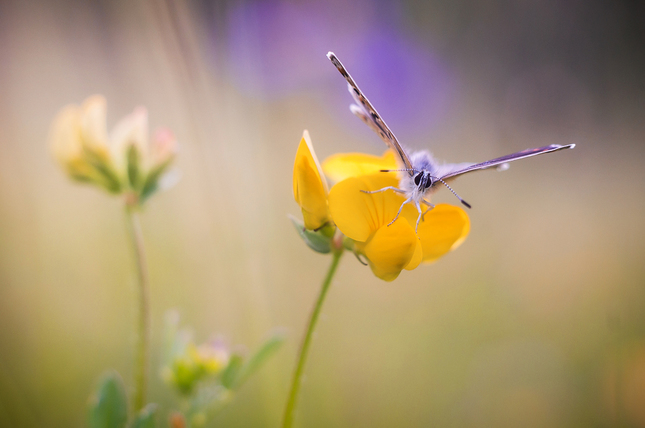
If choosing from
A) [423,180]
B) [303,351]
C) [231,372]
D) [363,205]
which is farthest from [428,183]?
[231,372]

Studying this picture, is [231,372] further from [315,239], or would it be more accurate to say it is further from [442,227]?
[442,227]

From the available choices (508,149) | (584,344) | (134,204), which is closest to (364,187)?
(134,204)

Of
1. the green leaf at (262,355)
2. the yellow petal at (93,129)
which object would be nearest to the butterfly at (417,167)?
the green leaf at (262,355)

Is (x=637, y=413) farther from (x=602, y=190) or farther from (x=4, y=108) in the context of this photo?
Result: (x=4, y=108)

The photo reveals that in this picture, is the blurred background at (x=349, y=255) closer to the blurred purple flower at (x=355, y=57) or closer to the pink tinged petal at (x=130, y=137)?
the blurred purple flower at (x=355, y=57)

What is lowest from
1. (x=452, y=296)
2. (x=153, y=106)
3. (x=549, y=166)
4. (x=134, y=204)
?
(x=452, y=296)
